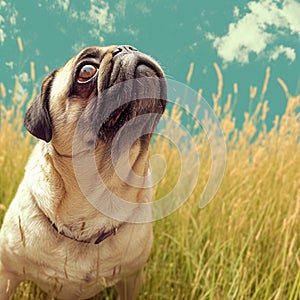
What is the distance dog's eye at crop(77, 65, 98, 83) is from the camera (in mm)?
1746

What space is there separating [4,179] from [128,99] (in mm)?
1703

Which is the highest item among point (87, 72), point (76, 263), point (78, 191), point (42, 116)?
point (87, 72)

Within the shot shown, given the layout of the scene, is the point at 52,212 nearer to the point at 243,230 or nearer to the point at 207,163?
the point at 243,230

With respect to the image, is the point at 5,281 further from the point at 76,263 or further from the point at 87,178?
the point at 87,178

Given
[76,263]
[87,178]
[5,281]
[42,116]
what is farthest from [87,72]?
[5,281]

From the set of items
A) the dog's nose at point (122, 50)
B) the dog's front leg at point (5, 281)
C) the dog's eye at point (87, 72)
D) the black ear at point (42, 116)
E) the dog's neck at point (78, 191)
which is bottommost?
the dog's front leg at point (5, 281)

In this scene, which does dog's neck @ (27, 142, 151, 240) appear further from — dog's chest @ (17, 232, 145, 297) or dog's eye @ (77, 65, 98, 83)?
dog's eye @ (77, 65, 98, 83)

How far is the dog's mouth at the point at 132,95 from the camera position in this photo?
5.44 feet

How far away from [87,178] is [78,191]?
7 centimetres

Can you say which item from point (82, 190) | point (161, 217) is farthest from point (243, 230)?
point (82, 190)

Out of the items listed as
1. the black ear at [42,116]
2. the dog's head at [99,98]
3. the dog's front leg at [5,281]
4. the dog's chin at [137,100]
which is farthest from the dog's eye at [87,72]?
the dog's front leg at [5,281]

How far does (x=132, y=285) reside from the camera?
2301 mm

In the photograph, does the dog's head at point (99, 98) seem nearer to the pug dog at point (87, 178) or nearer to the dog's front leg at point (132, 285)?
the pug dog at point (87, 178)

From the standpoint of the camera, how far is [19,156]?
339 centimetres
